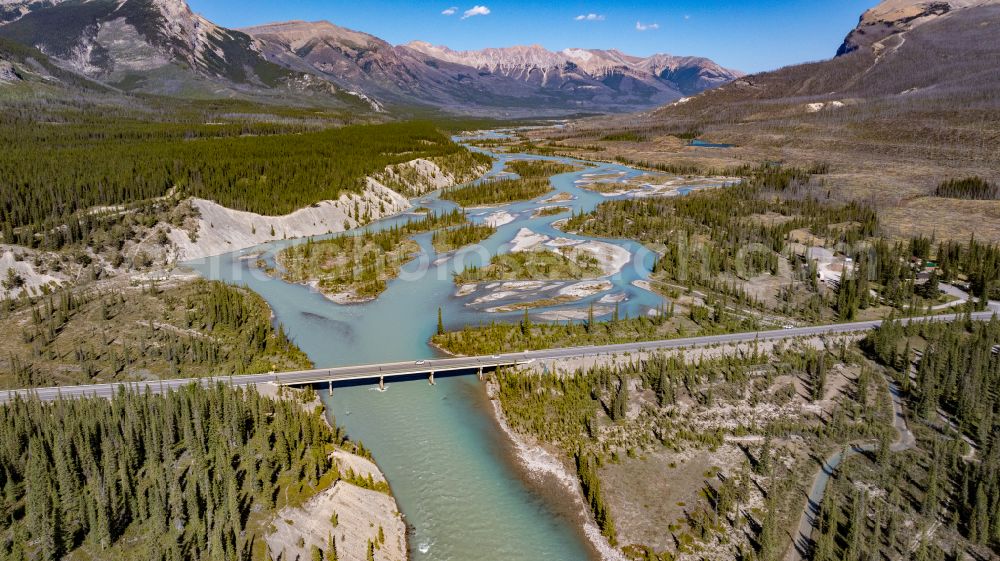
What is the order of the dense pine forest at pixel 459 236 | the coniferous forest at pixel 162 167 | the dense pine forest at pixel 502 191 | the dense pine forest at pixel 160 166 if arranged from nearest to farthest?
the dense pine forest at pixel 160 166 → the coniferous forest at pixel 162 167 → the dense pine forest at pixel 459 236 → the dense pine forest at pixel 502 191

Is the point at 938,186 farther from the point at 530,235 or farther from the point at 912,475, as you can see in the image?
the point at 912,475

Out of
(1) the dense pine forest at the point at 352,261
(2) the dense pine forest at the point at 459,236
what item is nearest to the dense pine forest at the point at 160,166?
(1) the dense pine forest at the point at 352,261

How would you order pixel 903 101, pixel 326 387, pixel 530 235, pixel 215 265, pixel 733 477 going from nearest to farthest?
1. pixel 733 477
2. pixel 326 387
3. pixel 215 265
4. pixel 530 235
5. pixel 903 101

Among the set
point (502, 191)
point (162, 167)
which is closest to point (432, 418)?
point (162, 167)

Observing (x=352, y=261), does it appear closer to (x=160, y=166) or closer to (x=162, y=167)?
(x=162, y=167)

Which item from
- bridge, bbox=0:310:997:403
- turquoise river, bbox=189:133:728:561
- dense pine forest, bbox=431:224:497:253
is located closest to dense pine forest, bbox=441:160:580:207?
dense pine forest, bbox=431:224:497:253

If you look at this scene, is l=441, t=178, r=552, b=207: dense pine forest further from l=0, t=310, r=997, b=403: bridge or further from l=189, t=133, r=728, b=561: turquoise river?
l=0, t=310, r=997, b=403: bridge

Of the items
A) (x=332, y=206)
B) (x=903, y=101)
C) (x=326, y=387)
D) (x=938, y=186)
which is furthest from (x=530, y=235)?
(x=903, y=101)

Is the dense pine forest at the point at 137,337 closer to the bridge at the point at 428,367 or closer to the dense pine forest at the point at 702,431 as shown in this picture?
the bridge at the point at 428,367
